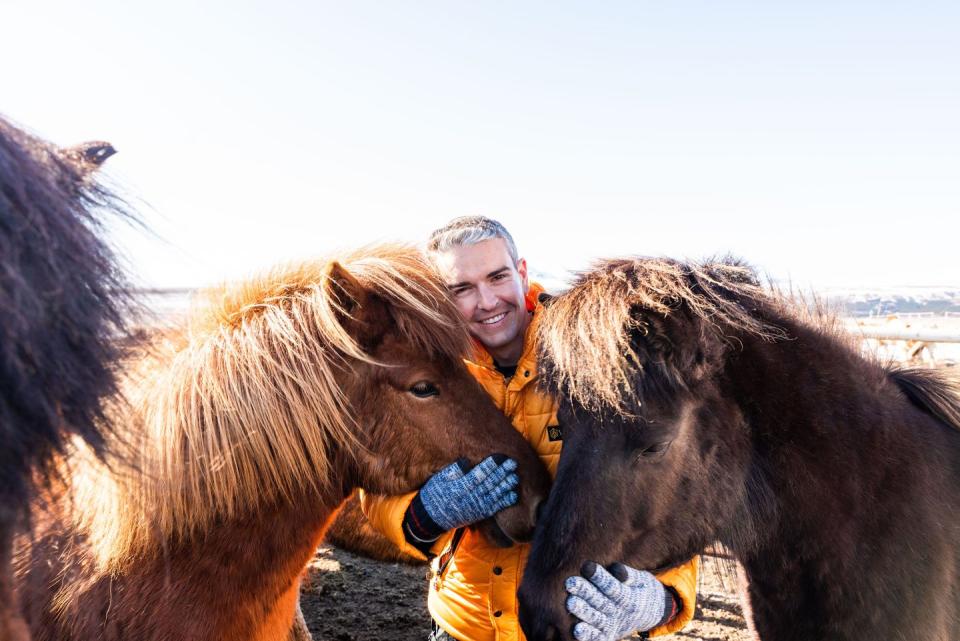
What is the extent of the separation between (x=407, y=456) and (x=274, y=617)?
71 cm

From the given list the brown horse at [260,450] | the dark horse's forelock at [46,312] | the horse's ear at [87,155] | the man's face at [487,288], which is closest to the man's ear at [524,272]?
the man's face at [487,288]

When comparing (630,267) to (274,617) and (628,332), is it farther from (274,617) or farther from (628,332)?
(274,617)

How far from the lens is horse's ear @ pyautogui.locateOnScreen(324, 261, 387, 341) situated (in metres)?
2.12

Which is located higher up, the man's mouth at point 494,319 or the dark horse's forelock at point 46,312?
the dark horse's forelock at point 46,312

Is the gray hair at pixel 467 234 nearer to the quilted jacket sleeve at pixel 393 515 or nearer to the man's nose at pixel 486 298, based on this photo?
the man's nose at pixel 486 298

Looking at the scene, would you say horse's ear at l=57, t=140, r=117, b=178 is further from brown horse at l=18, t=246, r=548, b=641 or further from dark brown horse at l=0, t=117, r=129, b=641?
brown horse at l=18, t=246, r=548, b=641

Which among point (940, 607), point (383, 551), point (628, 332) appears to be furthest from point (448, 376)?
point (383, 551)

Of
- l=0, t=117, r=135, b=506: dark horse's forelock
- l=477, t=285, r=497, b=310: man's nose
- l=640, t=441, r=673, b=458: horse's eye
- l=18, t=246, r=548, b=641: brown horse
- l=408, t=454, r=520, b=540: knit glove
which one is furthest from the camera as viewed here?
l=477, t=285, r=497, b=310: man's nose

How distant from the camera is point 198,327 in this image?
213cm

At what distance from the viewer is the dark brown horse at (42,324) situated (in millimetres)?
881

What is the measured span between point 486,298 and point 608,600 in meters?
1.49

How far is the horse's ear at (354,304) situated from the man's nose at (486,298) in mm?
775

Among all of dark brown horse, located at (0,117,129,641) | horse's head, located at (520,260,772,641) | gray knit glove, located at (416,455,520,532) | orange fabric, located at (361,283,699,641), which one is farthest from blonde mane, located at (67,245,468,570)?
dark brown horse, located at (0,117,129,641)

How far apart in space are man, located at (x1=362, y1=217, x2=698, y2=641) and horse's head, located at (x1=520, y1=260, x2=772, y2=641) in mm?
109
